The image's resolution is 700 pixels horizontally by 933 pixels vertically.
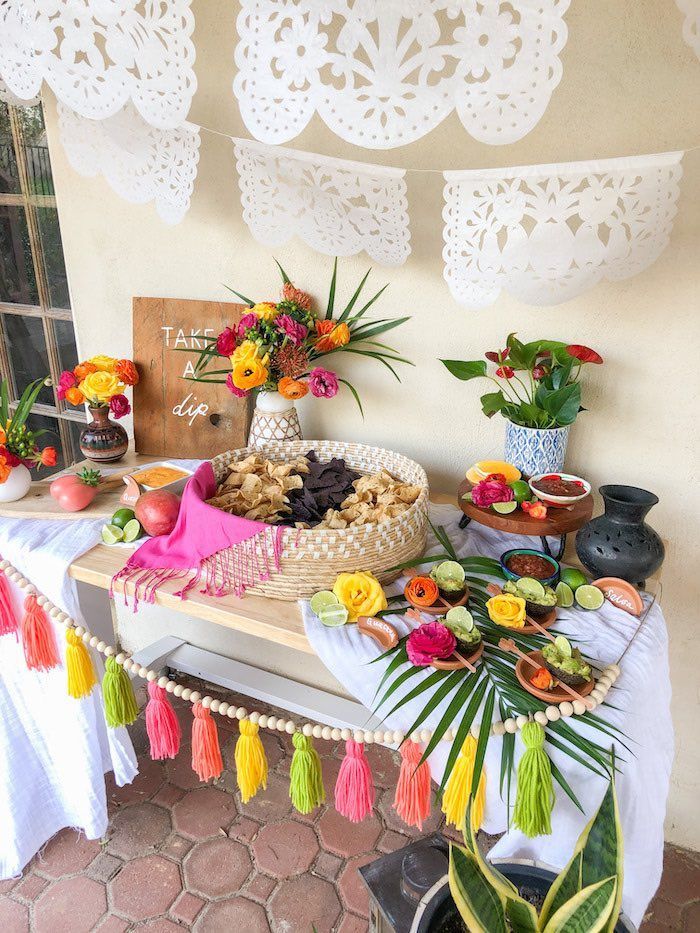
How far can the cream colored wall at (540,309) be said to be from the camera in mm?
1178

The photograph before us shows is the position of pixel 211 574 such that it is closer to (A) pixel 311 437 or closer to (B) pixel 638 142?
(A) pixel 311 437

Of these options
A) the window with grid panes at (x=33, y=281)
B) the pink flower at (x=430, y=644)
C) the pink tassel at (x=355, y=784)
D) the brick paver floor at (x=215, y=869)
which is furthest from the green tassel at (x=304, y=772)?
the window with grid panes at (x=33, y=281)

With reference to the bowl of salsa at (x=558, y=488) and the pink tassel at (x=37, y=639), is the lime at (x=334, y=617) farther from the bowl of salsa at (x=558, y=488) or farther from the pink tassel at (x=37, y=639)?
the pink tassel at (x=37, y=639)

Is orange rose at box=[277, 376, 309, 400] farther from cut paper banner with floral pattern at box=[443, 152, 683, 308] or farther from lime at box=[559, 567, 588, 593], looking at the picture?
lime at box=[559, 567, 588, 593]

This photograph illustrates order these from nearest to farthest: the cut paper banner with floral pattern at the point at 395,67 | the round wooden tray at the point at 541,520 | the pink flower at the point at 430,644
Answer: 1. the cut paper banner with floral pattern at the point at 395,67
2. the pink flower at the point at 430,644
3. the round wooden tray at the point at 541,520

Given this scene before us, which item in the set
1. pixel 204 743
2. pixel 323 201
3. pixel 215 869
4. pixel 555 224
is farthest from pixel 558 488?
pixel 215 869

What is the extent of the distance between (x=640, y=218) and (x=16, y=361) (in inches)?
83.7

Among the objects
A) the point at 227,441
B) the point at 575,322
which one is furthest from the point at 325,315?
the point at 575,322

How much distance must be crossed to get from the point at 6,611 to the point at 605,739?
121cm

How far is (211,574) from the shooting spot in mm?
1192

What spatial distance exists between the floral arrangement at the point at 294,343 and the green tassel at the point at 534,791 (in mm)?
846

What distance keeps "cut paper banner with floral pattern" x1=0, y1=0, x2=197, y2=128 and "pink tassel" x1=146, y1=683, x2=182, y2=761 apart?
Answer: 3.33 feet

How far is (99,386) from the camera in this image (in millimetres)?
1640

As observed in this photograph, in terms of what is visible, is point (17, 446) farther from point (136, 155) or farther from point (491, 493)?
point (491, 493)
